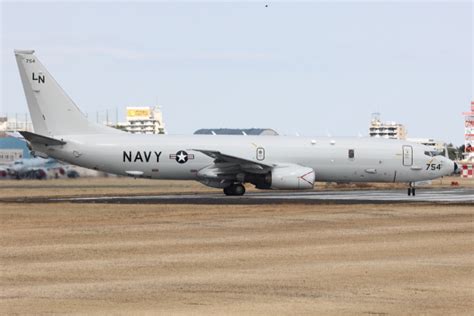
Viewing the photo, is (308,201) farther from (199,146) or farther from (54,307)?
(54,307)

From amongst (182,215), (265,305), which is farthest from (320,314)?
(182,215)

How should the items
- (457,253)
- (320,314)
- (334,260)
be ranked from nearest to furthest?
(320,314) → (334,260) → (457,253)

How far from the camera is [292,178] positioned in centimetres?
5522

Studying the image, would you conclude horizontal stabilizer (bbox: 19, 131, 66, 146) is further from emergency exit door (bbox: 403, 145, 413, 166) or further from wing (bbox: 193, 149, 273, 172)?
emergency exit door (bbox: 403, 145, 413, 166)

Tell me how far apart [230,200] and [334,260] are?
28.5 meters

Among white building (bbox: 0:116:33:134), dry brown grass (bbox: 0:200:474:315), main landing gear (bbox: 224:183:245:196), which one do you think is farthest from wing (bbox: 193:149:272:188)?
white building (bbox: 0:116:33:134)

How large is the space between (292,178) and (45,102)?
13.8 metres

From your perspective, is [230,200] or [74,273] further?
[230,200]

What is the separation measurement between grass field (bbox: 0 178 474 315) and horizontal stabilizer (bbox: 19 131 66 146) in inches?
388

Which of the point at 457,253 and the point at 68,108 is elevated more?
the point at 68,108

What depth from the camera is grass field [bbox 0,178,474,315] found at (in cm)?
1794

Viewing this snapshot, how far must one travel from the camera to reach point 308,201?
53.0 m

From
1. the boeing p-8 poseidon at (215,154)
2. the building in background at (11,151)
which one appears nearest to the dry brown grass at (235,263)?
the boeing p-8 poseidon at (215,154)

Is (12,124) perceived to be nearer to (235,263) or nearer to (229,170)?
(229,170)
